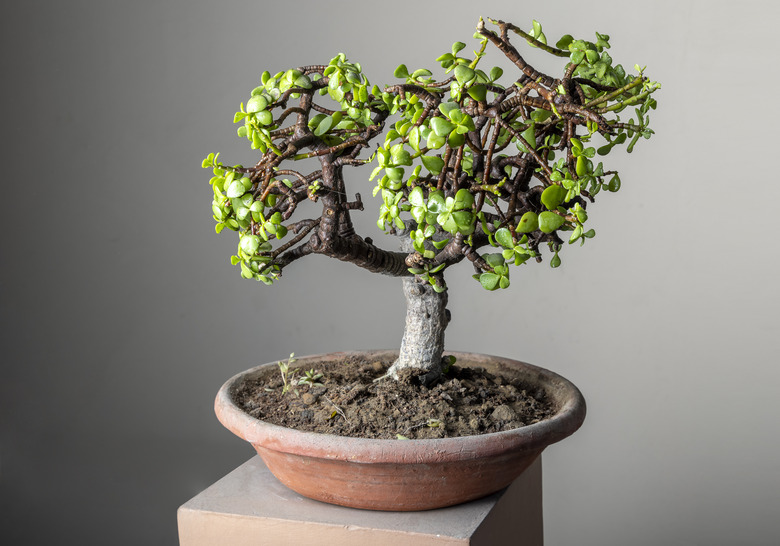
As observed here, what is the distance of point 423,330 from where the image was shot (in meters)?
1.45

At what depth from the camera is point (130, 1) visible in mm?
2475

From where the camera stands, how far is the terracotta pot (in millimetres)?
1115

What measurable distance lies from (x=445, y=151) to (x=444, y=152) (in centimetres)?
4

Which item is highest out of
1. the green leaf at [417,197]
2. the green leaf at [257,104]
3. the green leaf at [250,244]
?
the green leaf at [257,104]

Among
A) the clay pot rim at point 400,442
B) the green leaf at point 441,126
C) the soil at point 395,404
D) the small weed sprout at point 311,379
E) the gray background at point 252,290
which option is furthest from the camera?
the gray background at point 252,290

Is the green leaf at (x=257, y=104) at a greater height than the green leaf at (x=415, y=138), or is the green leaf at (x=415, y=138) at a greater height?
the green leaf at (x=257, y=104)

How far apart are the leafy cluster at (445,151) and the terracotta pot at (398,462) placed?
227 millimetres

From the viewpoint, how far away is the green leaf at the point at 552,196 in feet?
3.39

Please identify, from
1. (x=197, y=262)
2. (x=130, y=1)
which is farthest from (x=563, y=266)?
(x=130, y=1)

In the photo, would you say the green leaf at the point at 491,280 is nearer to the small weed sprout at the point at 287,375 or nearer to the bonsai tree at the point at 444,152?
the bonsai tree at the point at 444,152

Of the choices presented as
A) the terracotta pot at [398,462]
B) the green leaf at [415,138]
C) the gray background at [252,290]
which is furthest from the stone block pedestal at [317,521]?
the gray background at [252,290]

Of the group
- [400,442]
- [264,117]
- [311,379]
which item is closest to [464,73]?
[264,117]

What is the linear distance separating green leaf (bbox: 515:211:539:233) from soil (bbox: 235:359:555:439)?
1.07 feet

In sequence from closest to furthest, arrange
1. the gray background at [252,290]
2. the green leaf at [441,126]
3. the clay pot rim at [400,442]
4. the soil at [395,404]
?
the green leaf at [441,126], the clay pot rim at [400,442], the soil at [395,404], the gray background at [252,290]
